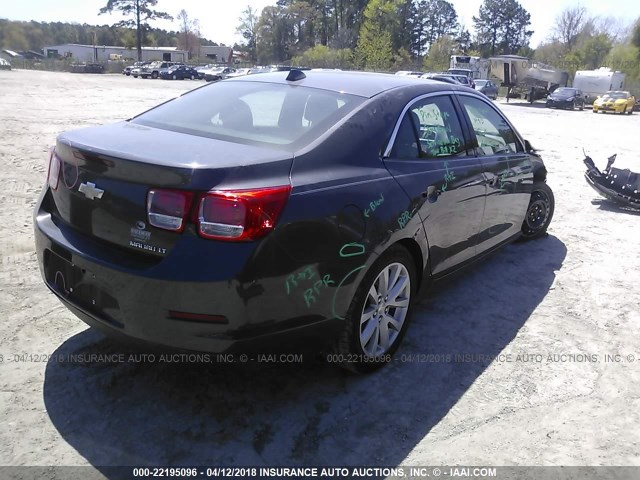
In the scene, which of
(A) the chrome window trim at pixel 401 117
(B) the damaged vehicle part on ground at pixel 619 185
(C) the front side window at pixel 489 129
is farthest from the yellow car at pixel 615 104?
(A) the chrome window trim at pixel 401 117

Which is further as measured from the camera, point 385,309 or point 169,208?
point 385,309

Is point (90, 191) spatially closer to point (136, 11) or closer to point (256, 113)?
point (256, 113)

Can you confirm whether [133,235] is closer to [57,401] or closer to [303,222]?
[303,222]

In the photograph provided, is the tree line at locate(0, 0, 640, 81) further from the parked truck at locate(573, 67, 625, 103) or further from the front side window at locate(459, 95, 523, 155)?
the front side window at locate(459, 95, 523, 155)

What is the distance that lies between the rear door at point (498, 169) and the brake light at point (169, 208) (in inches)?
99.2

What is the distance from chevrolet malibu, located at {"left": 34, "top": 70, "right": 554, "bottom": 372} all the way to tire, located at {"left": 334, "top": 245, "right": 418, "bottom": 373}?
11 millimetres

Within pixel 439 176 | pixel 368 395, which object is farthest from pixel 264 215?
pixel 439 176

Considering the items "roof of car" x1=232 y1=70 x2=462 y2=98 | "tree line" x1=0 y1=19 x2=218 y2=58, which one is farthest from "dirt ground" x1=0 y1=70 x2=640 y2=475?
"tree line" x1=0 y1=19 x2=218 y2=58

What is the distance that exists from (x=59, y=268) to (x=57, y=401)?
0.70 meters

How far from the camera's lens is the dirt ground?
101 inches

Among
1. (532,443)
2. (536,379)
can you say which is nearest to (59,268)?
(532,443)

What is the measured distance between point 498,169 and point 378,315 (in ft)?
6.29

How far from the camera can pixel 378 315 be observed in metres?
3.15

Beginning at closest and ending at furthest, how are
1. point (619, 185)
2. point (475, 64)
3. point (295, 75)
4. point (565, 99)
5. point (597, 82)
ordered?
point (295, 75) < point (619, 185) < point (565, 99) < point (597, 82) < point (475, 64)
